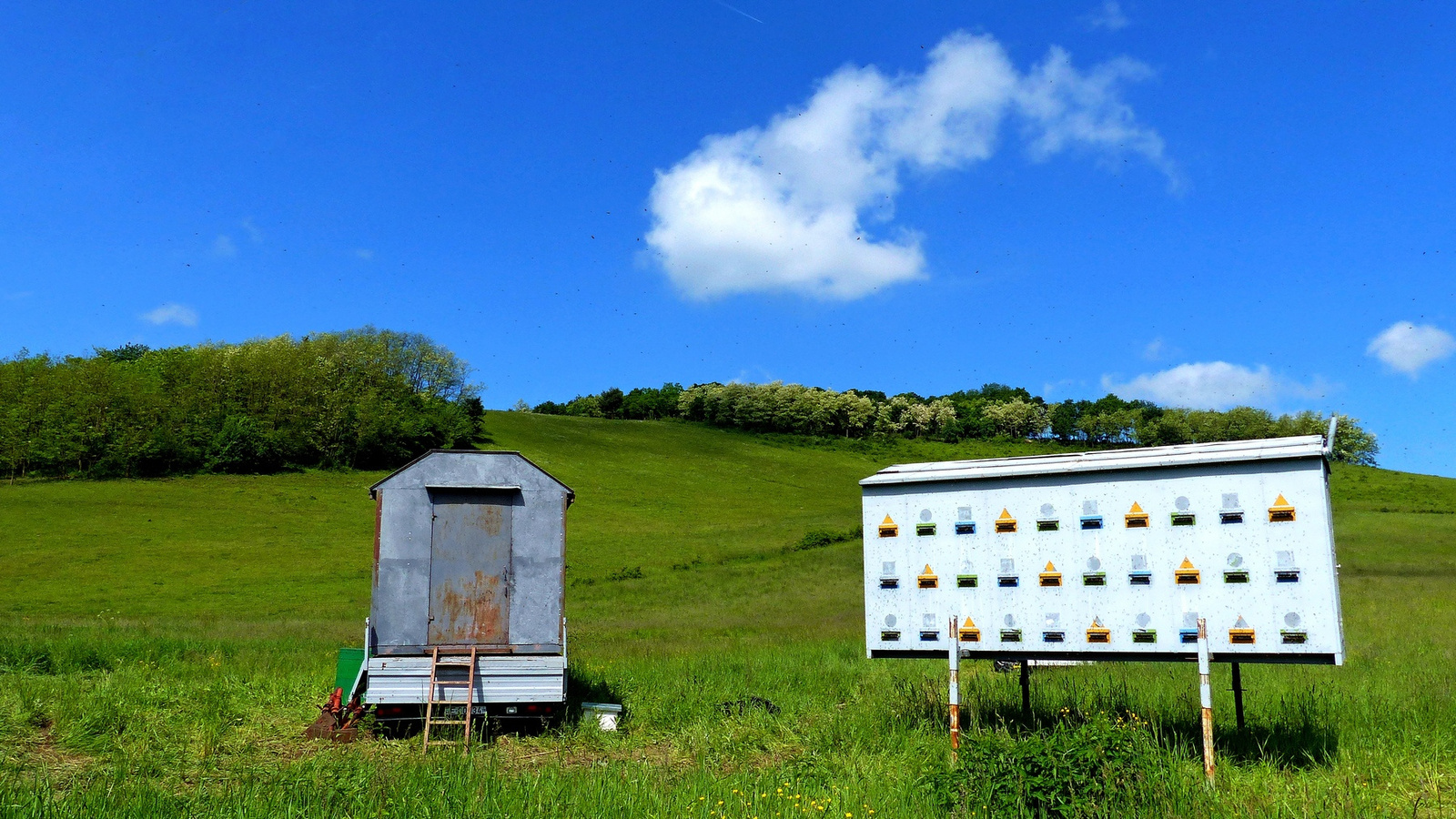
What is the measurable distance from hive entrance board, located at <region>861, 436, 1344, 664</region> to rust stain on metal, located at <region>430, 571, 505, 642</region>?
21.9ft

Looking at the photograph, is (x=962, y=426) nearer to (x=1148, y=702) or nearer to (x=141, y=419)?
(x=141, y=419)

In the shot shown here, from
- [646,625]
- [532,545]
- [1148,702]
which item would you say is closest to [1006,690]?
[1148,702]

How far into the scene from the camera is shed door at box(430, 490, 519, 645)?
15.3 m

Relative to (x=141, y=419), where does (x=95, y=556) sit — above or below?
below

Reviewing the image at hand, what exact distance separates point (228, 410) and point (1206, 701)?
262 ft

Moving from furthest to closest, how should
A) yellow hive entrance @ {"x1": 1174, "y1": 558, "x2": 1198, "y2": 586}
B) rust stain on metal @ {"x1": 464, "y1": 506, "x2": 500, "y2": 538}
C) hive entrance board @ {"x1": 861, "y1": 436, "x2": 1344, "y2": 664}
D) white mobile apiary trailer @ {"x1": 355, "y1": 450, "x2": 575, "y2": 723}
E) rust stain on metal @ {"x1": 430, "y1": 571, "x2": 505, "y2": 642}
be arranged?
rust stain on metal @ {"x1": 464, "y1": 506, "x2": 500, "y2": 538}
rust stain on metal @ {"x1": 430, "y1": 571, "x2": 505, "y2": 642}
white mobile apiary trailer @ {"x1": 355, "y1": 450, "x2": 575, "y2": 723}
yellow hive entrance @ {"x1": 1174, "y1": 558, "x2": 1198, "y2": 586}
hive entrance board @ {"x1": 861, "y1": 436, "x2": 1344, "y2": 664}

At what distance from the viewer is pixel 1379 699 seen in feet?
45.9

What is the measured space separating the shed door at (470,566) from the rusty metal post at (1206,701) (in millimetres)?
10656

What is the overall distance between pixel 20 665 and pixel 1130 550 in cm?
2082

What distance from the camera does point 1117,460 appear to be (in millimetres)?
11398

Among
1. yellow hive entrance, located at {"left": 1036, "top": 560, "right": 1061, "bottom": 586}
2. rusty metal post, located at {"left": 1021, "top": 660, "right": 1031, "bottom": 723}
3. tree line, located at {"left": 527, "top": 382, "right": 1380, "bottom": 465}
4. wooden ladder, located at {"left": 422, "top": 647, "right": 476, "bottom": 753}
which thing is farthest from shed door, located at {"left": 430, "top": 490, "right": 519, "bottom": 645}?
tree line, located at {"left": 527, "top": 382, "right": 1380, "bottom": 465}

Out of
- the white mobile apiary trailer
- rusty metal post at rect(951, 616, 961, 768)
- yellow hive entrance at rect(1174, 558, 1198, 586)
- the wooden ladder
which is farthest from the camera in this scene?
the white mobile apiary trailer

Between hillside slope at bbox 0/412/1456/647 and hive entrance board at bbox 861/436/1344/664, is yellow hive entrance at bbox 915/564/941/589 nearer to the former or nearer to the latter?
hive entrance board at bbox 861/436/1344/664

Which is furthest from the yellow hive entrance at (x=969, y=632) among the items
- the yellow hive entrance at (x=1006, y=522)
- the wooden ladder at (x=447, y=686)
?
the wooden ladder at (x=447, y=686)
